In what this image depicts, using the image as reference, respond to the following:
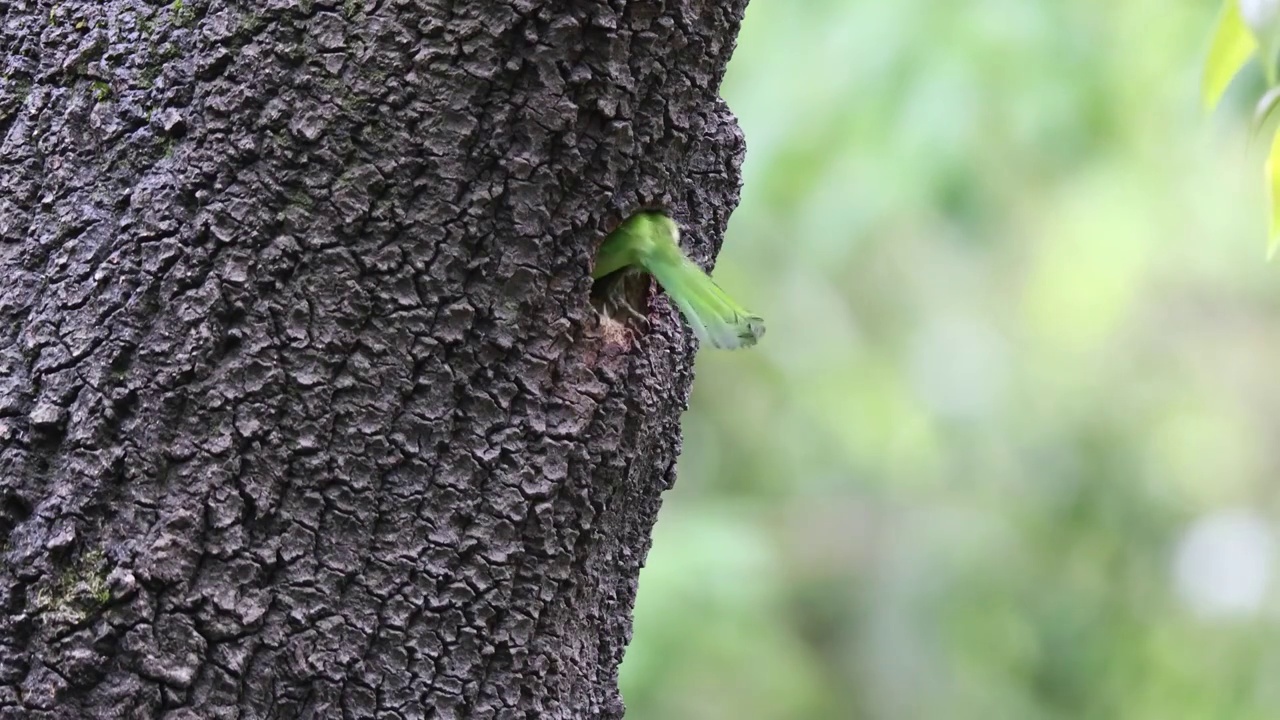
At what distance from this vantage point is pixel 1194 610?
606cm

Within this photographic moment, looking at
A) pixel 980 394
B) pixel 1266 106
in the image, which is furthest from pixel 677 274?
pixel 980 394

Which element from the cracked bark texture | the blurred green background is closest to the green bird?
the cracked bark texture

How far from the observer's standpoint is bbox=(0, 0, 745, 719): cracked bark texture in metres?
0.80

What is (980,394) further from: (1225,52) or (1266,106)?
(1266,106)

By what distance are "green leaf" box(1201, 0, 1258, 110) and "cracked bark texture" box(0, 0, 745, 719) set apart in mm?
654

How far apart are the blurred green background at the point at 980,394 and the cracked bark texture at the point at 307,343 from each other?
7.96 feet

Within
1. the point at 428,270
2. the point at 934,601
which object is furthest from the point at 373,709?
the point at 934,601

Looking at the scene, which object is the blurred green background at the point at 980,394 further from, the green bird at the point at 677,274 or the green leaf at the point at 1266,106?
the green bird at the point at 677,274

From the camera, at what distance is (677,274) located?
0.86m

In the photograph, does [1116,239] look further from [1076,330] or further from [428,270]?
[428,270]

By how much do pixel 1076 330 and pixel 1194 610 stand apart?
1.65 meters

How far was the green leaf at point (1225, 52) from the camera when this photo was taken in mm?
1221

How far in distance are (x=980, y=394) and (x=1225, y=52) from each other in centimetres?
555

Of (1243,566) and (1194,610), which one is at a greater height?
(1243,566)
